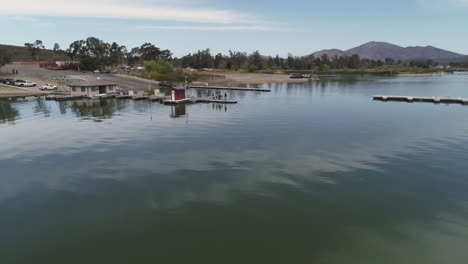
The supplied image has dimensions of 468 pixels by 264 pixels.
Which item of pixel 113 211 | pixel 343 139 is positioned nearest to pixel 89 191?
pixel 113 211

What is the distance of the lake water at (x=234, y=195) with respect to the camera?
17484 mm

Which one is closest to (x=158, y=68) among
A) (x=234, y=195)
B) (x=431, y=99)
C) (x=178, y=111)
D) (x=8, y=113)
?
(x=8, y=113)

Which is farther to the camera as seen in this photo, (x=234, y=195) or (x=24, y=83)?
(x=24, y=83)

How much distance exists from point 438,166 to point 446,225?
12471 mm

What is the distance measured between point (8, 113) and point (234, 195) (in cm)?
6330

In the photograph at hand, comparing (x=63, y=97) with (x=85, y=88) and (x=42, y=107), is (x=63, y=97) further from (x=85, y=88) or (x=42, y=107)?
(x=42, y=107)

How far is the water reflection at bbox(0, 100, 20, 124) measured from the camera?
5678 cm

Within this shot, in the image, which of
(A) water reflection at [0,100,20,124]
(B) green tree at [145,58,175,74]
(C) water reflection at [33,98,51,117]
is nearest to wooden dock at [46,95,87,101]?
(C) water reflection at [33,98,51,117]

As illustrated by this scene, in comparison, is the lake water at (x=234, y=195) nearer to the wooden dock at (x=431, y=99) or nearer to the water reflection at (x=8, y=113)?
the water reflection at (x=8, y=113)

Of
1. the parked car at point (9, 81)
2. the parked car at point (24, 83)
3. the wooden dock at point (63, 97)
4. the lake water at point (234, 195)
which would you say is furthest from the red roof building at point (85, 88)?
the lake water at point (234, 195)

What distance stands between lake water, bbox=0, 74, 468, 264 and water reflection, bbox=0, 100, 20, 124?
11853 millimetres

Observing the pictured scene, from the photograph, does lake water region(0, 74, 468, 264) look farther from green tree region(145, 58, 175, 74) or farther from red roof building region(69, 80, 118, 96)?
green tree region(145, 58, 175, 74)

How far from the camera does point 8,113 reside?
64.1m

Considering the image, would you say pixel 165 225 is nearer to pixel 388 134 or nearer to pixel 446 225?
pixel 446 225
